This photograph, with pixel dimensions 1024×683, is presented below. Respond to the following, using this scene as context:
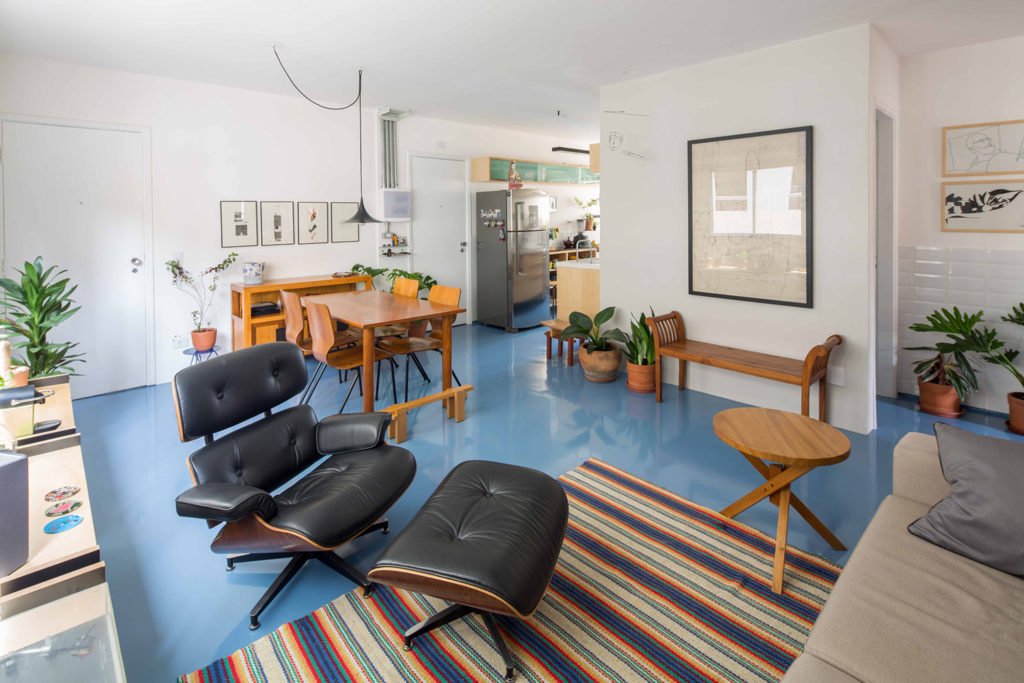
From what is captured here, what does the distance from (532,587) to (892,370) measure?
4.08 metres

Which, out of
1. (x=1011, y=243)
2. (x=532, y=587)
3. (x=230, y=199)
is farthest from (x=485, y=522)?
(x=230, y=199)

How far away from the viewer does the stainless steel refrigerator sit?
7.30m

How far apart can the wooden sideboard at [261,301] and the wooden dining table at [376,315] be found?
710mm

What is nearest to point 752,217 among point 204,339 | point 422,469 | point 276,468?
point 422,469

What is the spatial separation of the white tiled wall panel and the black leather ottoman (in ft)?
12.4

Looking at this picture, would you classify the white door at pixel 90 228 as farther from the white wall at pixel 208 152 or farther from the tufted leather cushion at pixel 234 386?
the tufted leather cushion at pixel 234 386

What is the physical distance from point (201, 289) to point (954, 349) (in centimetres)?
622

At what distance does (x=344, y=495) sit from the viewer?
2225 millimetres

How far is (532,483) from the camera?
7.45ft

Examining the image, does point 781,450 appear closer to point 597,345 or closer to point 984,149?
point 597,345

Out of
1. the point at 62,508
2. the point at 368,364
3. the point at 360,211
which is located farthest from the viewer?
the point at 360,211

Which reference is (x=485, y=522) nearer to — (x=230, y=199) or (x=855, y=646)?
(x=855, y=646)

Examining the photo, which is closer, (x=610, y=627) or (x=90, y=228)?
(x=610, y=627)

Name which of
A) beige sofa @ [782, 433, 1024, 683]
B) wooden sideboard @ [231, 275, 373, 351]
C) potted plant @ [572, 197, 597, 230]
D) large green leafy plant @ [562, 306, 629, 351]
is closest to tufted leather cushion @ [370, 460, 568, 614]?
beige sofa @ [782, 433, 1024, 683]
